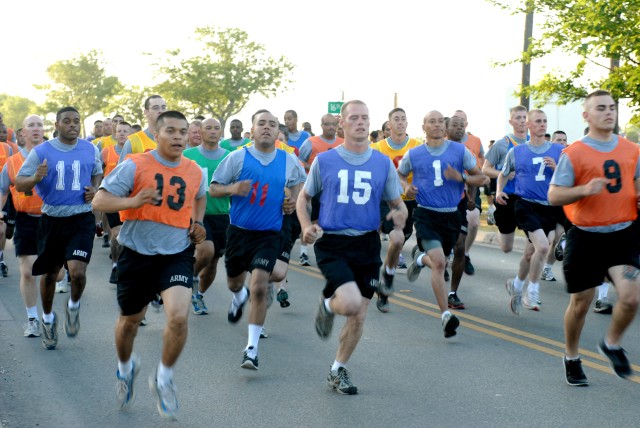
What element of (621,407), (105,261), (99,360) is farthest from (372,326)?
(105,261)

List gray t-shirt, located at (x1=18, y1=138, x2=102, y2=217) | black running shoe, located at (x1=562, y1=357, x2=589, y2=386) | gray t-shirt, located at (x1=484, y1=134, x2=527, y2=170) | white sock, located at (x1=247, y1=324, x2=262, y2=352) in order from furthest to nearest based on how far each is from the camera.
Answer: gray t-shirt, located at (x1=484, y1=134, x2=527, y2=170) < gray t-shirt, located at (x1=18, y1=138, x2=102, y2=217) < white sock, located at (x1=247, y1=324, x2=262, y2=352) < black running shoe, located at (x1=562, y1=357, x2=589, y2=386)

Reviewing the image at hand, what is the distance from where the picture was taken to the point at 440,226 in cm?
1003

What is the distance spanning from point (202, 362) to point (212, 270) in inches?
95.2

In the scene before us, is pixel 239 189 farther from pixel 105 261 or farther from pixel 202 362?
pixel 105 261

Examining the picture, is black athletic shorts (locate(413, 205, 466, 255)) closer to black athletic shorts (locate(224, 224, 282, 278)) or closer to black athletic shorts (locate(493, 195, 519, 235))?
black athletic shorts (locate(493, 195, 519, 235))

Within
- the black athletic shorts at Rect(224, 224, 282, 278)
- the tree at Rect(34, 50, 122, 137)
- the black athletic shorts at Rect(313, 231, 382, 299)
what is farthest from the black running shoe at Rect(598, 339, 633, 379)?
the tree at Rect(34, 50, 122, 137)

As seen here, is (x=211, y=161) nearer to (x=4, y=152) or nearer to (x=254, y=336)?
(x=254, y=336)

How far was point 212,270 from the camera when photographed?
10.5 m

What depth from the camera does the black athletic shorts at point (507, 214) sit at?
1156 centimetres

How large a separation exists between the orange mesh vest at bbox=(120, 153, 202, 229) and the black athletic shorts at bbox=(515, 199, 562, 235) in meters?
5.39

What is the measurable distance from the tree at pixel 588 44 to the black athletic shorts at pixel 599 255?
9.18m

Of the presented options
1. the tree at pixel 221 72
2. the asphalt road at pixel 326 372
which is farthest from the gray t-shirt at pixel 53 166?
the tree at pixel 221 72

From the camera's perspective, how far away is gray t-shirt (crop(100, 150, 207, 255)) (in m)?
6.55

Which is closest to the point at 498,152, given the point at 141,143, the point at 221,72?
the point at 141,143
